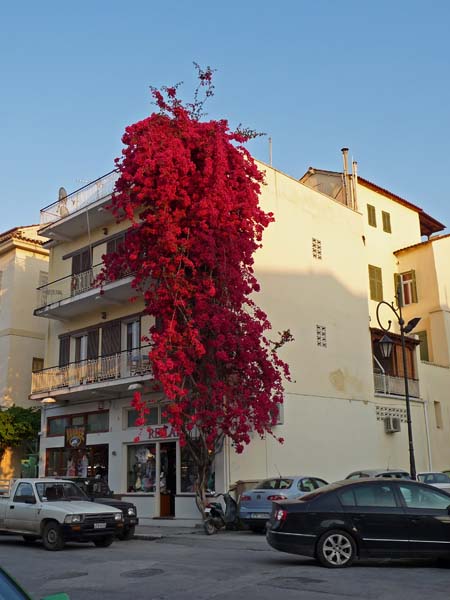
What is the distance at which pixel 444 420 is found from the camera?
31.3 m

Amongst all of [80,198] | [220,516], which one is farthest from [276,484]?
[80,198]

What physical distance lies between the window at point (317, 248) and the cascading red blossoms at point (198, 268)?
4.98 meters

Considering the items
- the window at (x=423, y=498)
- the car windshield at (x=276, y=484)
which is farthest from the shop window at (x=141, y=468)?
the window at (x=423, y=498)

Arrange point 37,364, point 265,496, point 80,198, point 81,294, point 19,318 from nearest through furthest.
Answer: point 265,496 < point 81,294 < point 80,198 < point 19,318 < point 37,364

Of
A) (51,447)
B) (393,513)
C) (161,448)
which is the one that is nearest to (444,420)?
(161,448)

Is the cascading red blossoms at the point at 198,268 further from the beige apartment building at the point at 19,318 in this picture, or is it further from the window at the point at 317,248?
the beige apartment building at the point at 19,318

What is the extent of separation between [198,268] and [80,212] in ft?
26.5

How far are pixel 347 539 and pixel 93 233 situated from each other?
19817 millimetres

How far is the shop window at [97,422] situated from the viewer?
25.4 meters

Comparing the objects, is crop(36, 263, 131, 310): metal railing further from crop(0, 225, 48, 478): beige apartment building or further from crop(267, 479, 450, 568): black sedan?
crop(267, 479, 450, 568): black sedan

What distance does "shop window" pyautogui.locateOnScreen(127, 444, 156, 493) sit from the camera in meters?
23.4

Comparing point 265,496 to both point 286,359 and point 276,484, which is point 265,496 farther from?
point 286,359

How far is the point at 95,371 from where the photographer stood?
2503 cm

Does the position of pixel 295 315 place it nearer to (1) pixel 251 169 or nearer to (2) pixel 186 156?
(1) pixel 251 169
